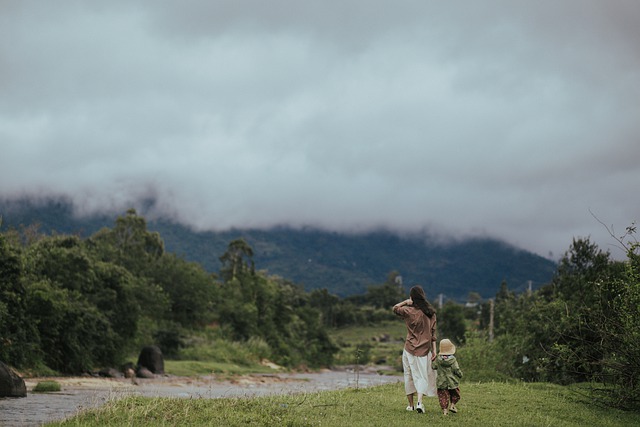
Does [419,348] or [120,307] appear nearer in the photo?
[419,348]

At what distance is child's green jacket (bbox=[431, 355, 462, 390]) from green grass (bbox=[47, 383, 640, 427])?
667mm

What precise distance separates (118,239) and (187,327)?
30.4 meters

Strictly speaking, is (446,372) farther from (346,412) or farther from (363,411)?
(346,412)

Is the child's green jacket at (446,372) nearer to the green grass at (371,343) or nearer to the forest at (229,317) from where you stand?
the forest at (229,317)

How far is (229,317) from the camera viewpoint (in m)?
77.9

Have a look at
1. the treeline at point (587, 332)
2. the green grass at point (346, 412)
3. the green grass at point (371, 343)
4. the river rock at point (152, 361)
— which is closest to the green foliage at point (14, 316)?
the river rock at point (152, 361)

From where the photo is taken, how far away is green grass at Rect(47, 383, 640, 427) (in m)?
13.3

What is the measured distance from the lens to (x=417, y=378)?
14859 mm

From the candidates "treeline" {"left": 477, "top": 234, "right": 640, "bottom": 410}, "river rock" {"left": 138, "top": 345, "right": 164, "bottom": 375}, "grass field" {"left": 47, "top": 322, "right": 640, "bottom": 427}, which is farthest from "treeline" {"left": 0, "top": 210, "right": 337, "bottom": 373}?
"treeline" {"left": 477, "top": 234, "right": 640, "bottom": 410}

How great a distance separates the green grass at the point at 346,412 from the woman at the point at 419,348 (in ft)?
1.93

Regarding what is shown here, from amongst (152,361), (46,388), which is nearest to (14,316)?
(46,388)

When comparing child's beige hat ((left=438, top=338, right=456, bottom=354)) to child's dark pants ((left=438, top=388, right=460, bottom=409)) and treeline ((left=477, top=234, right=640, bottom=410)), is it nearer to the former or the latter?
child's dark pants ((left=438, top=388, right=460, bottom=409))

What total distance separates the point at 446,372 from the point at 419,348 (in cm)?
79

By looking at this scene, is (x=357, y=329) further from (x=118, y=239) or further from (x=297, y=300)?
(x=118, y=239)
